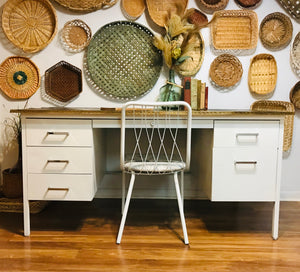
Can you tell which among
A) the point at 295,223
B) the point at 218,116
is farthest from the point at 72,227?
the point at 295,223

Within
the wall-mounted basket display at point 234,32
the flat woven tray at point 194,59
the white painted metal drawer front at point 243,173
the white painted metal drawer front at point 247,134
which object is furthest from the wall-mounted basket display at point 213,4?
the white painted metal drawer front at point 243,173

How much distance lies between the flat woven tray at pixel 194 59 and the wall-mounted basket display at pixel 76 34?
72 cm

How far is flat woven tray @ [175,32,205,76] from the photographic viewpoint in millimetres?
2395

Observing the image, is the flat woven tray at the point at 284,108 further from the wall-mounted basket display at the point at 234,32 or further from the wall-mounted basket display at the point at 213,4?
the wall-mounted basket display at the point at 213,4

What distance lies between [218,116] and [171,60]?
687 mm

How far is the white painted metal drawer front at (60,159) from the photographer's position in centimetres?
182

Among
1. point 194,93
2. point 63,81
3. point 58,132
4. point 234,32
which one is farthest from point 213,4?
point 58,132

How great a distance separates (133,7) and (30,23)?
2.57ft

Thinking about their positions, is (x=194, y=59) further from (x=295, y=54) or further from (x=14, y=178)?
(x=14, y=178)

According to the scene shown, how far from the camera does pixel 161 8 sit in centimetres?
235

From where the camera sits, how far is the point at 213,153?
1830mm

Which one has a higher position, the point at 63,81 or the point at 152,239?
the point at 63,81

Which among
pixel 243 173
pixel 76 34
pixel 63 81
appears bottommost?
pixel 243 173

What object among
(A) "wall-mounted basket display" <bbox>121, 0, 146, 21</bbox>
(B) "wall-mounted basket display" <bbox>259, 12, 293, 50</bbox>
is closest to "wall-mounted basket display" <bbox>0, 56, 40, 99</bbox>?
(A) "wall-mounted basket display" <bbox>121, 0, 146, 21</bbox>
